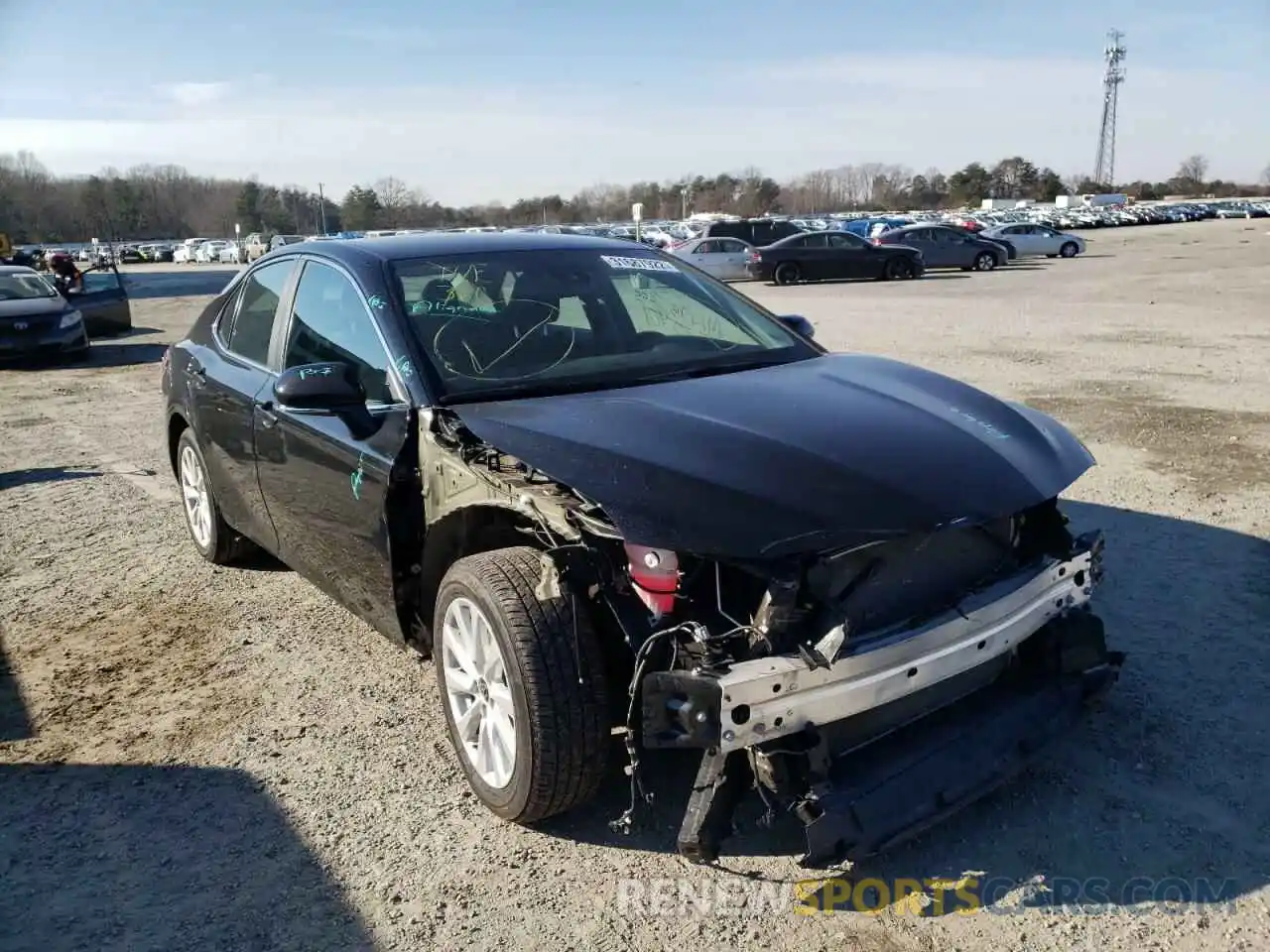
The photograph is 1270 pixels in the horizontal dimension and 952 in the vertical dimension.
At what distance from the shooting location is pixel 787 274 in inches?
1059

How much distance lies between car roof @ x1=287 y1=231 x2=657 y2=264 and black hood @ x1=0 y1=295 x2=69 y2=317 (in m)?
11.9

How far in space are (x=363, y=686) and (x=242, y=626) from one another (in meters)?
0.96

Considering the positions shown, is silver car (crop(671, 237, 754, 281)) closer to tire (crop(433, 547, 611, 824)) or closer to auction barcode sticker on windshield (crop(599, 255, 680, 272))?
auction barcode sticker on windshield (crop(599, 255, 680, 272))

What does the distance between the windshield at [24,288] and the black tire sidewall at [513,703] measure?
1433 centimetres

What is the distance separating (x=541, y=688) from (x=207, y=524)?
129 inches

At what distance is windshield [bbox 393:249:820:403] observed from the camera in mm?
3598

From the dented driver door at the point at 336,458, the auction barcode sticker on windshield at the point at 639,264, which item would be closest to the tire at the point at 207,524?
the dented driver door at the point at 336,458

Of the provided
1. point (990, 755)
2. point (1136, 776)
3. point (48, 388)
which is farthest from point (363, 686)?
point (48, 388)

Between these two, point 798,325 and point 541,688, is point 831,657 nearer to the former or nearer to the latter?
point 541,688

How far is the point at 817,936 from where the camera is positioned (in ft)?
8.37

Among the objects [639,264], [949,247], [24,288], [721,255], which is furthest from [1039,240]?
[639,264]

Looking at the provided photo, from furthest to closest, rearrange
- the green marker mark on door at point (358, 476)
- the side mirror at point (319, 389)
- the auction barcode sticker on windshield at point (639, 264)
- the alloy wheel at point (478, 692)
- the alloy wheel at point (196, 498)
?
the alloy wheel at point (196, 498) → the auction barcode sticker on windshield at point (639, 264) → the green marker mark on door at point (358, 476) → the side mirror at point (319, 389) → the alloy wheel at point (478, 692)

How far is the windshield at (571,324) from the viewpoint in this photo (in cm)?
360

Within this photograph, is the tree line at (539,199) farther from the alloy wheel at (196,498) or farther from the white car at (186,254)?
the alloy wheel at (196,498)
